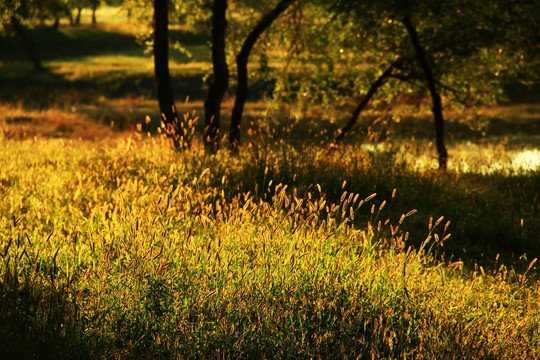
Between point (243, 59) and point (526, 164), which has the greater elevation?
point (243, 59)

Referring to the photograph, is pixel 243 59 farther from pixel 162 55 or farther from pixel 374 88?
pixel 374 88

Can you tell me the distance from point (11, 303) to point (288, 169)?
635 cm

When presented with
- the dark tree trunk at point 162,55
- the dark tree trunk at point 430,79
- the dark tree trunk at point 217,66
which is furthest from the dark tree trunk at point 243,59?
the dark tree trunk at point 430,79

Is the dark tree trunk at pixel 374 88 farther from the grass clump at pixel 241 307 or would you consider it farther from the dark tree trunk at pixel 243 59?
the grass clump at pixel 241 307

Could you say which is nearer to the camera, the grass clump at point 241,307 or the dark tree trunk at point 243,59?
the grass clump at point 241,307

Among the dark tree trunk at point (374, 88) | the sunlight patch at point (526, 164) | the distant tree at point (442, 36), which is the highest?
the distant tree at point (442, 36)

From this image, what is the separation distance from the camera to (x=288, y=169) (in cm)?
1042

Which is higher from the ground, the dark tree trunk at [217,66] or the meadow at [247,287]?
the dark tree trunk at [217,66]

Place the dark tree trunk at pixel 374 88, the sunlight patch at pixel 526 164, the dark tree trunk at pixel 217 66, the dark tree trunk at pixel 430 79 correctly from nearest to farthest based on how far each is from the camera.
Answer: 1. the sunlight patch at pixel 526 164
2. the dark tree trunk at pixel 430 79
3. the dark tree trunk at pixel 217 66
4. the dark tree trunk at pixel 374 88

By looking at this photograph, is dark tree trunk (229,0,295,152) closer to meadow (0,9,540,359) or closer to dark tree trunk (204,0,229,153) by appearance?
dark tree trunk (204,0,229,153)

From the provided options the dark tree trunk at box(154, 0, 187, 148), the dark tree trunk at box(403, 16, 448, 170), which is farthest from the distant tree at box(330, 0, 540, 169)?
the dark tree trunk at box(154, 0, 187, 148)

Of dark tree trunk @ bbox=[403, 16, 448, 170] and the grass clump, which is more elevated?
dark tree trunk @ bbox=[403, 16, 448, 170]

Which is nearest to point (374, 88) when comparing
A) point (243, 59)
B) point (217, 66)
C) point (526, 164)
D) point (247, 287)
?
point (243, 59)

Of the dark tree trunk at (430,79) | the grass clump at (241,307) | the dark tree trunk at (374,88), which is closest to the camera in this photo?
the grass clump at (241,307)
